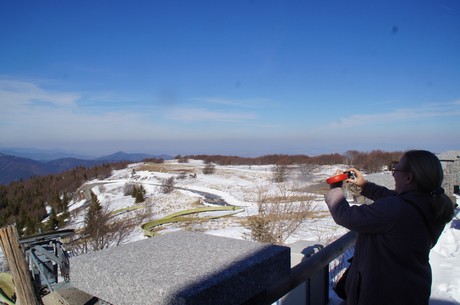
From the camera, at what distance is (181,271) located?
1.29 m

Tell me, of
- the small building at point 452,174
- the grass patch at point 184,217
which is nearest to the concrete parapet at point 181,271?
the small building at point 452,174

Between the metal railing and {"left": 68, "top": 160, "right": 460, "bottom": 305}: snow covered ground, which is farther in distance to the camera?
{"left": 68, "top": 160, "right": 460, "bottom": 305}: snow covered ground

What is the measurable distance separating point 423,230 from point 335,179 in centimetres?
53

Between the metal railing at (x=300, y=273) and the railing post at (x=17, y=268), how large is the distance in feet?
4.77

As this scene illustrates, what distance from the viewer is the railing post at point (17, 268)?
2193mm

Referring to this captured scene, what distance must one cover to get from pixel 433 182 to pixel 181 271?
4.87ft

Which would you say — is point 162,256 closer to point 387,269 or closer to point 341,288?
point 387,269

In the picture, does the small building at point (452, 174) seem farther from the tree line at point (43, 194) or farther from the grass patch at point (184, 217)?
the tree line at point (43, 194)

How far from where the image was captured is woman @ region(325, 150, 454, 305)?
1885 millimetres

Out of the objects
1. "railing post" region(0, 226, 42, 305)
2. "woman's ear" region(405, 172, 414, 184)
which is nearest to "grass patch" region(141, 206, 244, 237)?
"railing post" region(0, 226, 42, 305)

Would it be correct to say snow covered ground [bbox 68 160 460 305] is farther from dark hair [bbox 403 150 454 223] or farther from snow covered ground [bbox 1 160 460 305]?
dark hair [bbox 403 150 454 223]

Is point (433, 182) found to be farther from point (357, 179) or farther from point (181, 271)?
point (181, 271)

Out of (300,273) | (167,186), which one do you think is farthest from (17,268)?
(167,186)

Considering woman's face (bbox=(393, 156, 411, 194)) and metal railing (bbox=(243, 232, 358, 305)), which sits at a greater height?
woman's face (bbox=(393, 156, 411, 194))
